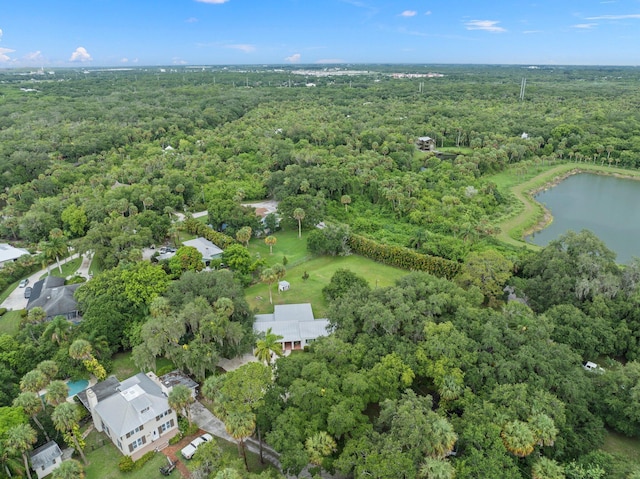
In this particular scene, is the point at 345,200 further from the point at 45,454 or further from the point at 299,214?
the point at 45,454

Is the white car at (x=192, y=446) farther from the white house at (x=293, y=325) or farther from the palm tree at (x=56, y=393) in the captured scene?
the white house at (x=293, y=325)

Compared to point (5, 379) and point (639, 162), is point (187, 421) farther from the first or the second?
point (639, 162)

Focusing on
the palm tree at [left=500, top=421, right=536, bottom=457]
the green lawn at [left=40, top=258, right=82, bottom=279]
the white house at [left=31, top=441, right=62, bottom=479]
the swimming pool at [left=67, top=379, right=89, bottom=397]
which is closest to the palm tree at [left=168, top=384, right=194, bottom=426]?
the white house at [left=31, top=441, right=62, bottom=479]

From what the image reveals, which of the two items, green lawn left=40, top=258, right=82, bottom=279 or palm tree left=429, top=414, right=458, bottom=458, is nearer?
palm tree left=429, top=414, right=458, bottom=458

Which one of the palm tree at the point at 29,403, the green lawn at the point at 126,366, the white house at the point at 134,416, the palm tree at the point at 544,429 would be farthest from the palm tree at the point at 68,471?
the palm tree at the point at 544,429

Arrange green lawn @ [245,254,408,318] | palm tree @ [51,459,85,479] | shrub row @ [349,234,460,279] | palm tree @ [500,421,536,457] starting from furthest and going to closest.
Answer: shrub row @ [349,234,460,279] → green lawn @ [245,254,408,318] → palm tree @ [500,421,536,457] → palm tree @ [51,459,85,479]

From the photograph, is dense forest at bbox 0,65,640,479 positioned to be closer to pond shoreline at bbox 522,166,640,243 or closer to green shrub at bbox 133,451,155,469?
pond shoreline at bbox 522,166,640,243
